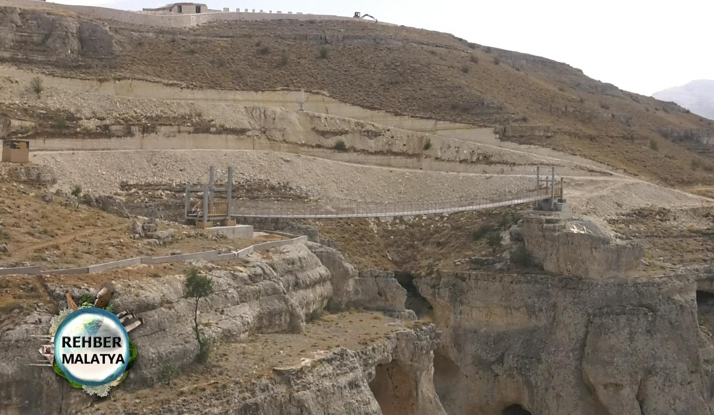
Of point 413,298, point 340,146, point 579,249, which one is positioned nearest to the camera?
point 579,249

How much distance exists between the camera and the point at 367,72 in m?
77.8

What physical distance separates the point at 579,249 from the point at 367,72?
3658 cm

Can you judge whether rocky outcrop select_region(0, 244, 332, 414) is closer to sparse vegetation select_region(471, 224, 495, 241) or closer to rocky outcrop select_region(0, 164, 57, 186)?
rocky outcrop select_region(0, 164, 57, 186)

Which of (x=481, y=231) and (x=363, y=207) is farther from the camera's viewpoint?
(x=363, y=207)

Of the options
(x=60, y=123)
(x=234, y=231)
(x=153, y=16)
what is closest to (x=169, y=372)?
(x=234, y=231)

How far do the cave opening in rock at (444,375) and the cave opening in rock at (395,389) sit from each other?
29.7 feet

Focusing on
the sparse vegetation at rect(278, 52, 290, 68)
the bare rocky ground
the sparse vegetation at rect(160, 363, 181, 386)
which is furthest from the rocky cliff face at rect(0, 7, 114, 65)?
the sparse vegetation at rect(160, 363, 181, 386)

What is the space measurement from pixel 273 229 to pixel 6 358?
22.4 meters

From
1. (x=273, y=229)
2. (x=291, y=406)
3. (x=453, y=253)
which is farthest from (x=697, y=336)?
(x=291, y=406)

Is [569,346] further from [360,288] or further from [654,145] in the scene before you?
[654,145]

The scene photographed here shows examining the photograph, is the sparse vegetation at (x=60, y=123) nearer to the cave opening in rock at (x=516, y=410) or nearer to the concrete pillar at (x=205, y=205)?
the concrete pillar at (x=205, y=205)

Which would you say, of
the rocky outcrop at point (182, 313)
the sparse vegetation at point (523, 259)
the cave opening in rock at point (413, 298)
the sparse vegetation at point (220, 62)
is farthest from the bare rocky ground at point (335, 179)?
the sparse vegetation at point (220, 62)

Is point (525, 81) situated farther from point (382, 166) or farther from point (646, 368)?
point (646, 368)

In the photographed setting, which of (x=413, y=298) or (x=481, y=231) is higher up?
(x=481, y=231)
